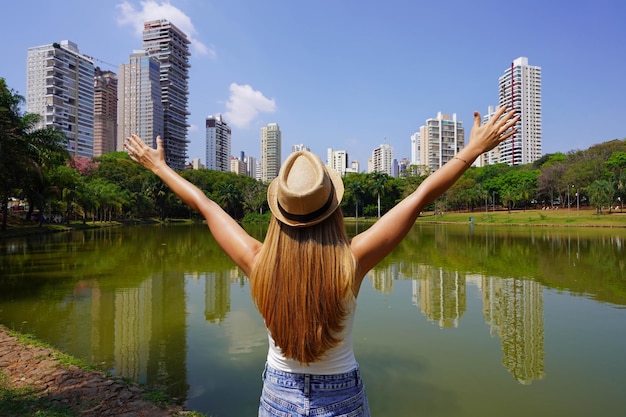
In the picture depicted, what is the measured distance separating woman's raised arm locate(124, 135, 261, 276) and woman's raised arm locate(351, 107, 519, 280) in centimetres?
39

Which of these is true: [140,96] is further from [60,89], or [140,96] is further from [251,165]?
[251,165]

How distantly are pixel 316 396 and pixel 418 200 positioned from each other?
747 millimetres

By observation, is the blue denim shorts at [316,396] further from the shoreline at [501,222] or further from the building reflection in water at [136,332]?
the shoreline at [501,222]

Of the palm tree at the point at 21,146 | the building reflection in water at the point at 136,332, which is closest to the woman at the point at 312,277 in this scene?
the building reflection in water at the point at 136,332

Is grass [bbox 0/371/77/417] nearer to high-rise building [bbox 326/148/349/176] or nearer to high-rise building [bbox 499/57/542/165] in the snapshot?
high-rise building [bbox 499/57/542/165]

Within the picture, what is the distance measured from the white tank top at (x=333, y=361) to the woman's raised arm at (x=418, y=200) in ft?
0.54

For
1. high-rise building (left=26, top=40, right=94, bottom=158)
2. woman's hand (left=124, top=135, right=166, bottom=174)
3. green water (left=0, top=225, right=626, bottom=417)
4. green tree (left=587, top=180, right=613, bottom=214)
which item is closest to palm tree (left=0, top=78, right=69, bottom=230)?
green water (left=0, top=225, right=626, bottom=417)

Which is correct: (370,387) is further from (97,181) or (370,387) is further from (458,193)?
(458,193)

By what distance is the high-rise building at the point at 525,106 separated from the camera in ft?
295

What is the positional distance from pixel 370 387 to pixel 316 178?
12.1ft

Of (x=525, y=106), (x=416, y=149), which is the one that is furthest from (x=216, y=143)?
(x=525, y=106)

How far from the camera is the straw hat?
46.9 inches

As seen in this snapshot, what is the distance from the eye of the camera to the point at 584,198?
165 ft

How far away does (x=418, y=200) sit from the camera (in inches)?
52.6
